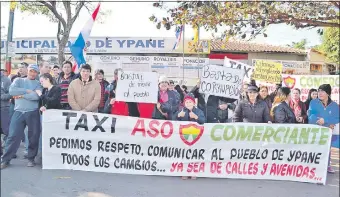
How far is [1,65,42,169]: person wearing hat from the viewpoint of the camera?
6227mm

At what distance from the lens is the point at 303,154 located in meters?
6.05

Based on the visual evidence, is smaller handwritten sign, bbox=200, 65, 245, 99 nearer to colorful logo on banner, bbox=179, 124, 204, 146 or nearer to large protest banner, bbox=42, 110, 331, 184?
large protest banner, bbox=42, 110, 331, 184

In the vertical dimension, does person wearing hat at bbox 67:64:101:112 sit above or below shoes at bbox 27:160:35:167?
above

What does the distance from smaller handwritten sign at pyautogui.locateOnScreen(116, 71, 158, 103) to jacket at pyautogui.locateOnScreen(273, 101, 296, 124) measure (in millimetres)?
2046

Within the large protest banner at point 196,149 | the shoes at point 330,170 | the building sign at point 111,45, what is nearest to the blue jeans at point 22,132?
the large protest banner at point 196,149

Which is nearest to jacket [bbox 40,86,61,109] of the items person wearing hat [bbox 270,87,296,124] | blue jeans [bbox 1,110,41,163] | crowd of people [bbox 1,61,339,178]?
crowd of people [bbox 1,61,339,178]

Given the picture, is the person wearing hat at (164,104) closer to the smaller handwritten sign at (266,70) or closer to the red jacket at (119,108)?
the red jacket at (119,108)

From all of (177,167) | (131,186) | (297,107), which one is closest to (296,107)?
(297,107)

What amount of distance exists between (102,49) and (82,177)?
20192mm

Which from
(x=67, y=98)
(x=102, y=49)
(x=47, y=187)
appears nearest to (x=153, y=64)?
(x=102, y=49)

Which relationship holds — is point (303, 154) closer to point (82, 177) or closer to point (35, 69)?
point (82, 177)

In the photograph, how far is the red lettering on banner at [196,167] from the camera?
19.6ft

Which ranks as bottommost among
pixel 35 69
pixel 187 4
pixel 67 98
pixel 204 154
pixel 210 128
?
pixel 204 154

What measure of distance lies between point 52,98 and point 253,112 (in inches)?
128
